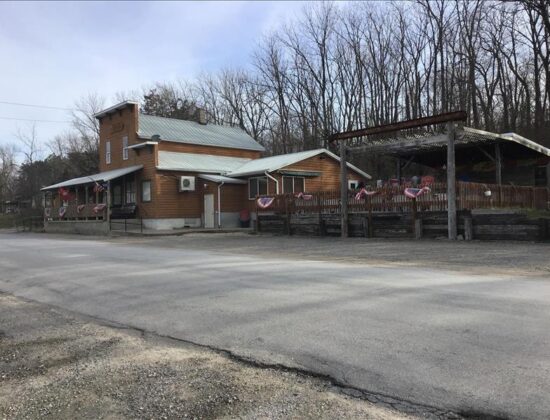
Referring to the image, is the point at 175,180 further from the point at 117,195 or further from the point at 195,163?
the point at 117,195

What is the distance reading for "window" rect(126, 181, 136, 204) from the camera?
34938mm

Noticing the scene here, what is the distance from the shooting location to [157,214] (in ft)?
106

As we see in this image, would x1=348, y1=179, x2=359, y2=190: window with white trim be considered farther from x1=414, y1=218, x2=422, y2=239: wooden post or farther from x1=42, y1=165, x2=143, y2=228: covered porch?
x1=414, y1=218, x2=422, y2=239: wooden post

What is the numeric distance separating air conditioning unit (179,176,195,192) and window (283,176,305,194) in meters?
5.78

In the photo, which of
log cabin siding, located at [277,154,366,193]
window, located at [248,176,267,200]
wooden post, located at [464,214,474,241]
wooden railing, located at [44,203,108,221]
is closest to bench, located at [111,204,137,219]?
wooden railing, located at [44,203,108,221]

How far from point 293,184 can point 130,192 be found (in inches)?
429

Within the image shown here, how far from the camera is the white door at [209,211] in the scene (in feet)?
110

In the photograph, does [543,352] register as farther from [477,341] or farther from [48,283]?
[48,283]

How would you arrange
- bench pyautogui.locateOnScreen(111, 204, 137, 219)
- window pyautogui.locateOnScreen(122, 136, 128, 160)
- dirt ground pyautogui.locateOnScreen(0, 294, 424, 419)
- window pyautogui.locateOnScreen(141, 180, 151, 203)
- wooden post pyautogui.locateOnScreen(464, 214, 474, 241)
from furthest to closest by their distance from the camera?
1. window pyautogui.locateOnScreen(122, 136, 128, 160)
2. bench pyautogui.locateOnScreen(111, 204, 137, 219)
3. window pyautogui.locateOnScreen(141, 180, 151, 203)
4. wooden post pyautogui.locateOnScreen(464, 214, 474, 241)
5. dirt ground pyautogui.locateOnScreen(0, 294, 424, 419)

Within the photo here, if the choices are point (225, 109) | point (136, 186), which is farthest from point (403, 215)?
point (225, 109)

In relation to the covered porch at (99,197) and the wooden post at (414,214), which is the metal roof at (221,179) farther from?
the wooden post at (414,214)

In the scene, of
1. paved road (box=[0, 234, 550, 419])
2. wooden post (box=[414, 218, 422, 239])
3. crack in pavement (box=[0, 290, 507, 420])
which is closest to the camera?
crack in pavement (box=[0, 290, 507, 420])

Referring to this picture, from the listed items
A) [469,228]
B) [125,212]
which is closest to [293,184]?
[125,212]

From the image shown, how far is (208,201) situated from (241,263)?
20.9 meters
